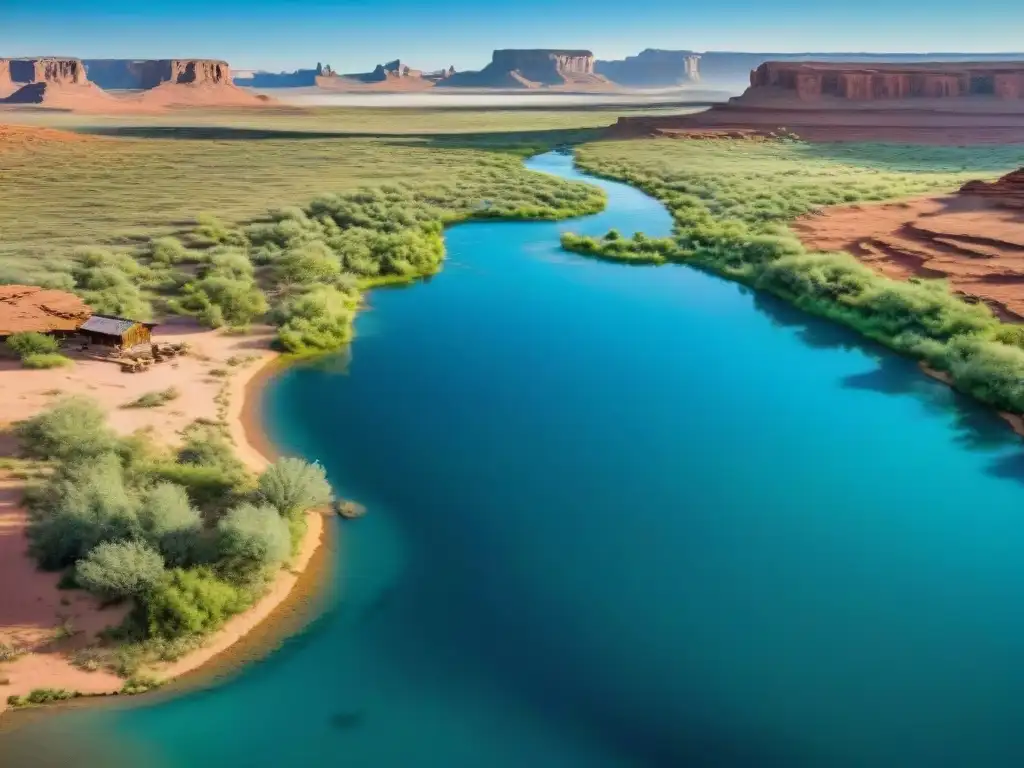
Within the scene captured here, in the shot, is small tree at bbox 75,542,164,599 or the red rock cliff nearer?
small tree at bbox 75,542,164,599

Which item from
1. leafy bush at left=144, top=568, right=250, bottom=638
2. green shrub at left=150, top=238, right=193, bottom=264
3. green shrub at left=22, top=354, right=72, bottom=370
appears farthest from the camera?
green shrub at left=150, top=238, right=193, bottom=264

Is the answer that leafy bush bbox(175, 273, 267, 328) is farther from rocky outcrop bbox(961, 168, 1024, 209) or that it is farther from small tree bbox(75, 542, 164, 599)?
rocky outcrop bbox(961, 168, 1024, 209)

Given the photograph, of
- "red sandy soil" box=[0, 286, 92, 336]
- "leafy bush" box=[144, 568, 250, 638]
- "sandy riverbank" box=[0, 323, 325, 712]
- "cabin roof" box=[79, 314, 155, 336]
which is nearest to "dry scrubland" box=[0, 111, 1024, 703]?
"leafy bush" box=[144, 568, 250, 638]

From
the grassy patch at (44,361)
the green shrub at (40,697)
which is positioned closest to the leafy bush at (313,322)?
the grassy patch at (44,361)

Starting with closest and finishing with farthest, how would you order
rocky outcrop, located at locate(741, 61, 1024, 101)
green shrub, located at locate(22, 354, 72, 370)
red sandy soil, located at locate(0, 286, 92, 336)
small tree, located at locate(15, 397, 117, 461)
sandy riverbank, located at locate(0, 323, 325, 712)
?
sandy riverbank, located at locate(0, 323, 325, 712), small tree, located at locate(15, 397, 117, 461), green shrub, located at locate(22, 354, 72, 370), red sandy soil, located at locate(0, 286, 92, 336), rocky outcrop, located at locate(741, 61, 1024, 101)

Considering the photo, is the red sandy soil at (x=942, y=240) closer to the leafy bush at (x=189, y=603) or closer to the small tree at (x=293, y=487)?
the small tree at (x=293, y=487)

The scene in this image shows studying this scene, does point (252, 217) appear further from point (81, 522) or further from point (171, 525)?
point (171, 525)
